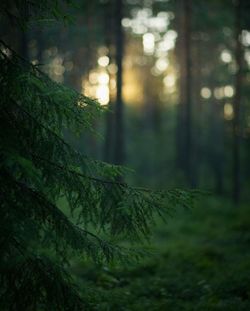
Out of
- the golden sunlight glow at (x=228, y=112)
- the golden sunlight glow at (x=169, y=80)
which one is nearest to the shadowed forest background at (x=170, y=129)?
the golden sunlight glow at (x=169, y=80)

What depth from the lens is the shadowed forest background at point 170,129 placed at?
27.5 ft

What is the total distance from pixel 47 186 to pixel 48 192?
0.32 m

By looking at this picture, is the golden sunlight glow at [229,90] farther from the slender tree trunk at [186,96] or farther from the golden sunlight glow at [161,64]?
the slender tree trunk at [186,96]

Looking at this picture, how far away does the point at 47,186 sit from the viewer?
5.18m

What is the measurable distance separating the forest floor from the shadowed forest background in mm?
25

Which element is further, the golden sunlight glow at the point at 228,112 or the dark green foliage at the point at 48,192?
the golden sunlight glow at the point at 228,112

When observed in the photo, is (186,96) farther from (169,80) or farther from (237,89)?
(169,80)

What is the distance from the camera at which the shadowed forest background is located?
838cm

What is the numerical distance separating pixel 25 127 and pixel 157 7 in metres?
17.1

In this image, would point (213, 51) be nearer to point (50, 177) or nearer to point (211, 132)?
point (211, 132)

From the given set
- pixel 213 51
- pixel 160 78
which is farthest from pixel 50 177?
pixel 160 78

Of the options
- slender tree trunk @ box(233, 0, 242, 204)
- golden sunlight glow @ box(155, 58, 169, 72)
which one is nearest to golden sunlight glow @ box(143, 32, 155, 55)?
golden sunlight glow @ box(155, 58, 169, 72)

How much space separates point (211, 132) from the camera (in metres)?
32.0

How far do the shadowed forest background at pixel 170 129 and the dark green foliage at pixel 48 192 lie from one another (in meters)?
0.45
